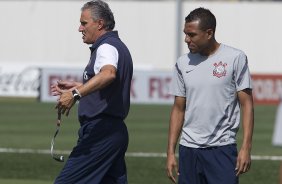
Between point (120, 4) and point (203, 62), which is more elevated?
point (203, 62)

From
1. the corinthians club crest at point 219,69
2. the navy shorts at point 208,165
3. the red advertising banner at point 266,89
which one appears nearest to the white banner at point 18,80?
the red advertising banner at point 266,89

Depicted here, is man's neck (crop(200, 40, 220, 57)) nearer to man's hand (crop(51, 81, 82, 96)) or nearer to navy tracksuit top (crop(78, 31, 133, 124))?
navy tracksuit top (crop(78, 31, 133, 124))

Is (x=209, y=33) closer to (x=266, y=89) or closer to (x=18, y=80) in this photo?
(x=266, y=89)

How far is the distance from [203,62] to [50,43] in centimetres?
4043

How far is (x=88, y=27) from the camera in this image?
26.8 feet

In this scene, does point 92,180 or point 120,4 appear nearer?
point 92,180

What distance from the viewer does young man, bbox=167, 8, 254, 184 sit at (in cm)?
789

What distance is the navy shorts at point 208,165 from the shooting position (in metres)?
7.97

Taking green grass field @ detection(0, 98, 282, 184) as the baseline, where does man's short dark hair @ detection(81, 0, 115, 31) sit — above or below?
above

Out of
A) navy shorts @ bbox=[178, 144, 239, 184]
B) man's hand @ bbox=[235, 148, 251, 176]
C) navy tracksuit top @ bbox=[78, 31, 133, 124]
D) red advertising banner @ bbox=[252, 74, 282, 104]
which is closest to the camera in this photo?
man's hand @ bbox=[235, 148, 251, 176]

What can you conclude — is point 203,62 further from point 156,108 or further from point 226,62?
point 156,108

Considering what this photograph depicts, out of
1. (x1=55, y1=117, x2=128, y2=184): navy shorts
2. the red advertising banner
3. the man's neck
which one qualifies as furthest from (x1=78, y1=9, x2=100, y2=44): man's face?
the red advertising banner

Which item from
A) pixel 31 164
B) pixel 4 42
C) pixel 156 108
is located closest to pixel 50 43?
pixel 4 42

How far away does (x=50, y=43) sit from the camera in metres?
48.1
